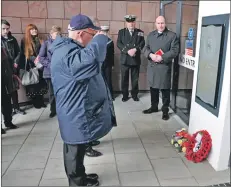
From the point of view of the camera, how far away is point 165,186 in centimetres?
179

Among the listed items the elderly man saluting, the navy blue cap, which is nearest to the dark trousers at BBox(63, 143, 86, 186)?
the elderly man saluting

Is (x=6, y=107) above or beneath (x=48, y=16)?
beneath

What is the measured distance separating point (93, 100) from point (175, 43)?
177 cm

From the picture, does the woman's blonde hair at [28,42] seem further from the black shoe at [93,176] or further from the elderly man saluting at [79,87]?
the black shoe at [93,176]

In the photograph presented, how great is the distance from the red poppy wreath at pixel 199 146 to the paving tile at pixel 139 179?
0.43 m

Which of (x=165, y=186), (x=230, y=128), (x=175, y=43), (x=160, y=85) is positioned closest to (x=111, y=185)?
(x=165, y=186)

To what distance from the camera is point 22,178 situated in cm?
191

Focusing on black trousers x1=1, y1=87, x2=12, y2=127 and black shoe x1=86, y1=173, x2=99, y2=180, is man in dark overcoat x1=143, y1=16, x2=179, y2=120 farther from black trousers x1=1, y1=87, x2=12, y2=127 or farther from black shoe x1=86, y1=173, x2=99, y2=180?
black trousers x1=1, y1=87, x2=12, y2=127

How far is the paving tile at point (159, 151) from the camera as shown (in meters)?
2.23

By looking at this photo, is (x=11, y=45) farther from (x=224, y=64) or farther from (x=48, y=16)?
(x=224, y=64)

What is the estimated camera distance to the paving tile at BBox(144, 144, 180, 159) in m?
2.23

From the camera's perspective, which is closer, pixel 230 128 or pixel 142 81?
pixel 230 128

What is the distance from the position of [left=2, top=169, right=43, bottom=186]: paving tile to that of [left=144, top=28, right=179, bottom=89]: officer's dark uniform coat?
5.88 feet

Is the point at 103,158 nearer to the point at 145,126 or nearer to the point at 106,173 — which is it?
the point at 106,173
